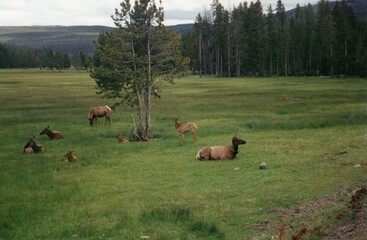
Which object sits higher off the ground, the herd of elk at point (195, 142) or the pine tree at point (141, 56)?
the pine tree at point (141, 56)

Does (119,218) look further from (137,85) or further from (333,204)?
(137,85)

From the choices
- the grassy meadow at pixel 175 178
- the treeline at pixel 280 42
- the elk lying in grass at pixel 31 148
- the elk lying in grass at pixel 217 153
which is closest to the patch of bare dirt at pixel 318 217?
the grassy meadow at pixel 175 178

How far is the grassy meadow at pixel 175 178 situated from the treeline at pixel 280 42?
61.4m

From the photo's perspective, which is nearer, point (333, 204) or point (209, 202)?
point (333, 204)

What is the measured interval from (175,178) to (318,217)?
7949 millimetres

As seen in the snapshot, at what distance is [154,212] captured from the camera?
1432cm

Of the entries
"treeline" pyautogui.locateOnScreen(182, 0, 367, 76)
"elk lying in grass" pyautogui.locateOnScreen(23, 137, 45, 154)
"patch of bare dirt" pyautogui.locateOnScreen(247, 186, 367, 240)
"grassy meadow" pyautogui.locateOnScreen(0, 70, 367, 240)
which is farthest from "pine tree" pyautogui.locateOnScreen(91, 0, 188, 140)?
"treeline" pyautogui.locateOnScreen(182, 0, 367, 76)

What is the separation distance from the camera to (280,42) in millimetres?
111250

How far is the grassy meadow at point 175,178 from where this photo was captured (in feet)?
44.1

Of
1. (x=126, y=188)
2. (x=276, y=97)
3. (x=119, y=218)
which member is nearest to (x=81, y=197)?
(x=126, y=188)

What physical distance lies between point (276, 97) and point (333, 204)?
43.1m

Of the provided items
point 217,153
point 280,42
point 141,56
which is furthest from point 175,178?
point 280,42

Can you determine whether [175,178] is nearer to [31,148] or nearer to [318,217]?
[318,217]

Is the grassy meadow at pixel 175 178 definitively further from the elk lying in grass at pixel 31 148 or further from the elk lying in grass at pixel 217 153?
the elk lying in grass at pixel 31 148
